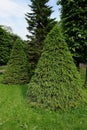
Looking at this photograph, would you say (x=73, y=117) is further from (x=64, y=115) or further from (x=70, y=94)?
Answer: (x=70, y=94)

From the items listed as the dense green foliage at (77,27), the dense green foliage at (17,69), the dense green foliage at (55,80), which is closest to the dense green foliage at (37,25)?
the dense green foliage at (17,69)

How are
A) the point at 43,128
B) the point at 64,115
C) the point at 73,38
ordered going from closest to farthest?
the point at 43,128, the point at 64,115, the point at 73,38

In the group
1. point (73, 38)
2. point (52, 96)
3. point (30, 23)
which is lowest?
point (52, 96)

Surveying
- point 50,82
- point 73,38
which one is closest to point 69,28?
point 73,38

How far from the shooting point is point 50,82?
882 centimetres

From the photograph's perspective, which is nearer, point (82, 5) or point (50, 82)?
point (50, 82)

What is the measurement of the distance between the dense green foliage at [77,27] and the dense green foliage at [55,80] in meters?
4.03

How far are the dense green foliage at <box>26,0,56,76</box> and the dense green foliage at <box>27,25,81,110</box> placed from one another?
7.94 m

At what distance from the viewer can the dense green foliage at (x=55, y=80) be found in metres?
8.55

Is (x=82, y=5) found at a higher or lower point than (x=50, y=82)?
higher

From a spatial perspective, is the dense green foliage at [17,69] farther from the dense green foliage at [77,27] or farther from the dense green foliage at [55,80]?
the dense green foliage at [55,80]

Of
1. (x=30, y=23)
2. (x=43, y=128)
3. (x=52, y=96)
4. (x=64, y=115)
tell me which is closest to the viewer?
(x=43, y=128)

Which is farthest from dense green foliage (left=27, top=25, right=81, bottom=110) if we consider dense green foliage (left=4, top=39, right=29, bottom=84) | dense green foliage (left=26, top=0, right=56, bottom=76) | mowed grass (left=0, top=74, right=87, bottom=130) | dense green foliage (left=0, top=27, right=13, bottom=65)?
dense green foliage (left=0, top=27, right=13, bottom=65)

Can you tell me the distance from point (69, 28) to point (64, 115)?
22.2ft
